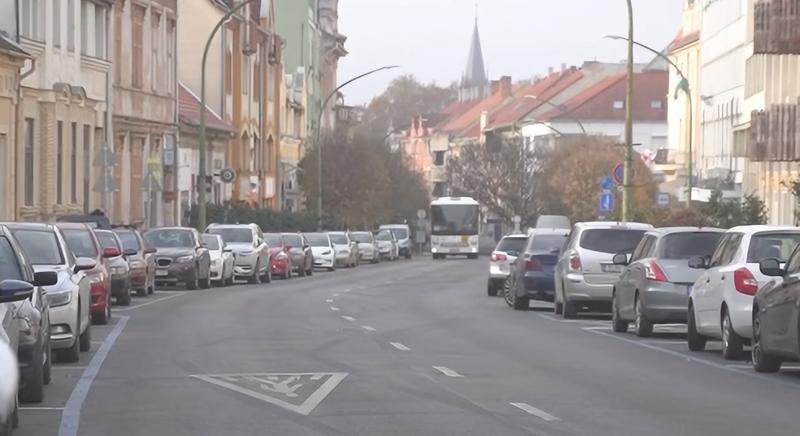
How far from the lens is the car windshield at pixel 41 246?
22.0 meters

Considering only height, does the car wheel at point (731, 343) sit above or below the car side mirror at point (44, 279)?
below

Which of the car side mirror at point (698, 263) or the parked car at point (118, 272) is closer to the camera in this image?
the car side mirror at point (698, 263)

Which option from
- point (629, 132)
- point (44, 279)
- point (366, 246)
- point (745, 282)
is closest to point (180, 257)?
point (629, 132)

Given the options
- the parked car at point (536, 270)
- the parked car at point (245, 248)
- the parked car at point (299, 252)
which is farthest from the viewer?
the parked car at point (299, 252)

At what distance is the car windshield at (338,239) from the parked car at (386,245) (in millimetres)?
17379

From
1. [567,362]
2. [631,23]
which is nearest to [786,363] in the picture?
[567,362]

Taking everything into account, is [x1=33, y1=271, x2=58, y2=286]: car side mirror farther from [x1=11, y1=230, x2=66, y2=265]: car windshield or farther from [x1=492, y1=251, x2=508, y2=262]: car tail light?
[x1=492, y1=251, x2=508, y2=262]: car tail light

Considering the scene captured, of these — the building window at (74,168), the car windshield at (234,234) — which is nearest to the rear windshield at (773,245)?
the car windshield at (234,234)

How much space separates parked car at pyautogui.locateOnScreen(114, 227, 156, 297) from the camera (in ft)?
127

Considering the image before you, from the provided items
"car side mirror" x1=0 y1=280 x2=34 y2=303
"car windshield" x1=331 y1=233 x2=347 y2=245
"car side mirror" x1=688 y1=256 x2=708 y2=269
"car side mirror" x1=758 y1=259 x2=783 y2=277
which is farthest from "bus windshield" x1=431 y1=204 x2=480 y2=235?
"car side mirror" x1=0 y1=280 x2=34 y2=303

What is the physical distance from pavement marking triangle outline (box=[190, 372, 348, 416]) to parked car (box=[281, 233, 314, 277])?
40.9 meters

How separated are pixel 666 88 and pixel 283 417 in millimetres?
120592

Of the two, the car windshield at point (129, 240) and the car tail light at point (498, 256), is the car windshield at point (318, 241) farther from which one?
the car windshield at point (129, 240)

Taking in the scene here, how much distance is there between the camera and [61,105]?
50156 mm
